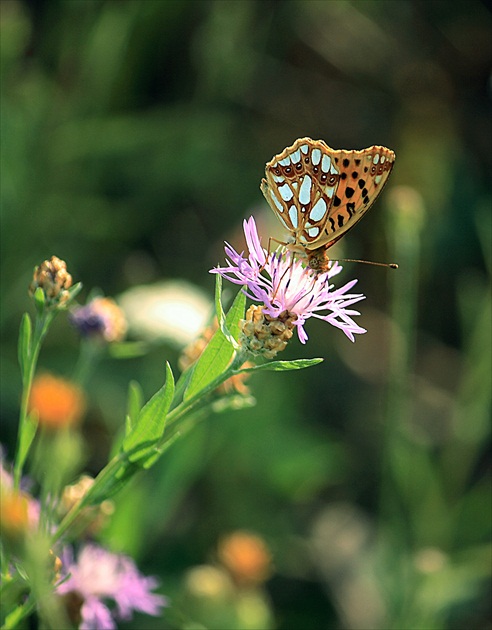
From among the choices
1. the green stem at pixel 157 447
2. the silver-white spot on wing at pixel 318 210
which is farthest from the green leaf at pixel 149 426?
the silver-white spot on wing at pixel 318 210

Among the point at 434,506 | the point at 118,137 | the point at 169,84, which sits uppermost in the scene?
the point at 169,84

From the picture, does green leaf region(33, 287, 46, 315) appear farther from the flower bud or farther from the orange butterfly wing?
the orange butterfly wing

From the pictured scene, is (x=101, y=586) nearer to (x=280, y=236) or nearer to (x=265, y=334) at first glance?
(x=265, y=334)

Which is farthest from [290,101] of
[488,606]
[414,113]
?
[488,606]

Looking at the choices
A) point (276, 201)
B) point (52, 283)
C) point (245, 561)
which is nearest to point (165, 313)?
point (245, 561)

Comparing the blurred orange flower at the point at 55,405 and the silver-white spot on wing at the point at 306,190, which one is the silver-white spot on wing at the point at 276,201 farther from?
the blurred orange flower at the point at 55,405

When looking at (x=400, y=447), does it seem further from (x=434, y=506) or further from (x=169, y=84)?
(x=169, y=84)
